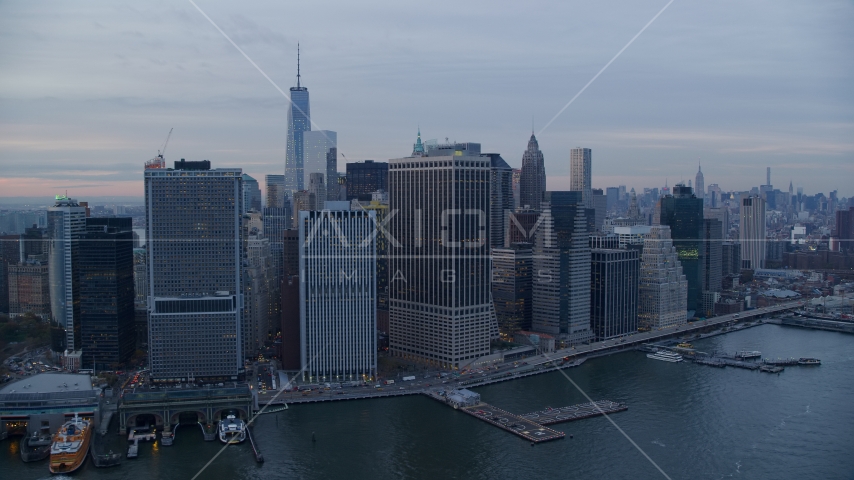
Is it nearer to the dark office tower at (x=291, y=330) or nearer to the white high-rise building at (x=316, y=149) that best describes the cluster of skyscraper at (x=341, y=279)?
the dark office tower at (x=291, y=330)

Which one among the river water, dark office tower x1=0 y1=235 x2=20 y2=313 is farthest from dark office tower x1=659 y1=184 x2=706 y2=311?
dark office tower x1=0 y1=235 x2=20 y2=313

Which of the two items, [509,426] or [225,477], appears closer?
[225,477]

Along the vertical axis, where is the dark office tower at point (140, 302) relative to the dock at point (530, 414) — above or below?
above

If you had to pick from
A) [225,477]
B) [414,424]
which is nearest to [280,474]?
[225,477]

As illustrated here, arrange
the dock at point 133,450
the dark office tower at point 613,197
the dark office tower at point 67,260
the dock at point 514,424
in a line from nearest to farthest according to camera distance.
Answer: the dock at point 133,450 → the dock at point 514,424 → the dark office tower at point 67,260 → the dark office tower at point 613,197

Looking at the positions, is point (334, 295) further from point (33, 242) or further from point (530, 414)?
point (33, 242)

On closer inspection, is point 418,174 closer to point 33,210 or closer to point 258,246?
point 258,246

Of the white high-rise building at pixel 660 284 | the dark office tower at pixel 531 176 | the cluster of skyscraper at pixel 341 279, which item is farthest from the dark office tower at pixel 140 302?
the dark office tower at pixel 531 176
